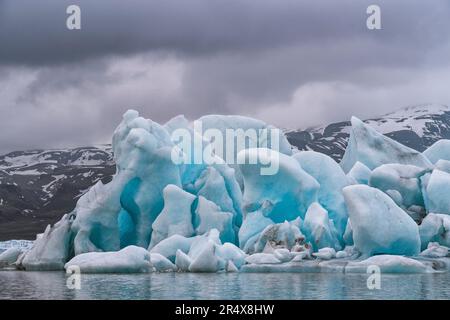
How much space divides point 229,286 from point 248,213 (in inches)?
391

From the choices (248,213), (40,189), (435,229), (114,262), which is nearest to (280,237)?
(248,213)

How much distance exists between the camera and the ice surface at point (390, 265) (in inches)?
961

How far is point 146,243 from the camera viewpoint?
32.0 m

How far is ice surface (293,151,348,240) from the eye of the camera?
105 feet

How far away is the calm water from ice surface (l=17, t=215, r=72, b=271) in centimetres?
401

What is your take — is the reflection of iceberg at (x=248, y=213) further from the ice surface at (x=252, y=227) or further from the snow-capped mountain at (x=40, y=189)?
the snow-capped mountain at (x=40, y=189)

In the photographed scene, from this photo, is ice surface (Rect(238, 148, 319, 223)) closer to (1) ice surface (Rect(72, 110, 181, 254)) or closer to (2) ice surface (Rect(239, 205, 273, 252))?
(2) ice surface (Rect(239, 205, 273, 252))

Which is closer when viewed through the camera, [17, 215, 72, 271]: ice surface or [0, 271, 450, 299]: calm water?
[0, 271, 450, 299]: calm water

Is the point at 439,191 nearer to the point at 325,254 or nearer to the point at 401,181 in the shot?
the point at 401,181

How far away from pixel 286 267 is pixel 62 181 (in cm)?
13742

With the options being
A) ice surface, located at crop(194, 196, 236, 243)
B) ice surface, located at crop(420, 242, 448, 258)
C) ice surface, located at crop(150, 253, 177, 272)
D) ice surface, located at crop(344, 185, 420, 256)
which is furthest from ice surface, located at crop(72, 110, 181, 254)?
ice surface, located at crop(420, 242, 448, 258)
